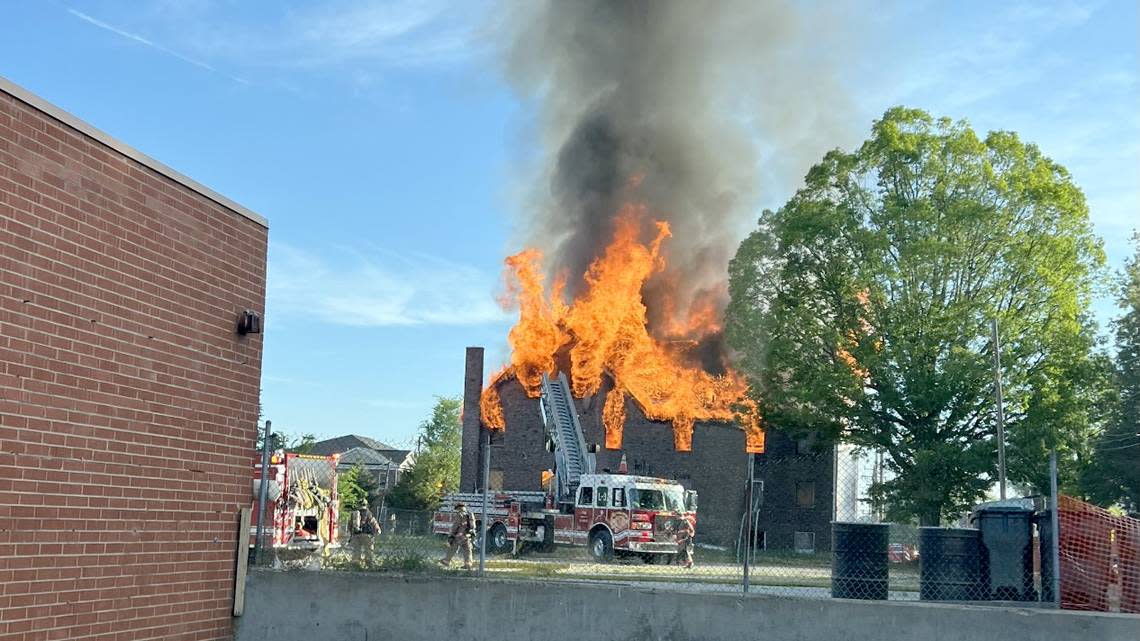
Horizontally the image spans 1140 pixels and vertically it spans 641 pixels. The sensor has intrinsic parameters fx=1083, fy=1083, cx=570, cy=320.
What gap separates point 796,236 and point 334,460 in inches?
657

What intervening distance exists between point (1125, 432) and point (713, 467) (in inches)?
639

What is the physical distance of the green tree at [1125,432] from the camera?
41.5 m

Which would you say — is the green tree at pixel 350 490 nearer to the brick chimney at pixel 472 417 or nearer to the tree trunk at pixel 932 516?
the brick chimney at pixel 472 417

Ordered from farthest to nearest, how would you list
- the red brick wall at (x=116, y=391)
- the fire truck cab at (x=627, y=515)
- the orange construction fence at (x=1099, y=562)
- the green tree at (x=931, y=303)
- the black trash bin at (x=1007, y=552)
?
the green tree at (x=931, y=303) → the fire truck cab at (x=627, y=515) → the black trash bin at (x=1007, y=552) → the orange construction fence at (x=1099, y=562) → the red brick wall at (x=116, y=391)

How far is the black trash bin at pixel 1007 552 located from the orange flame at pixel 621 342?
25130 mm

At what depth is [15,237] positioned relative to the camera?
6980mm

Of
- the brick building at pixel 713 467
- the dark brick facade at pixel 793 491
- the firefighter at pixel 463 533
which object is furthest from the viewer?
the dark brick facade at pixel 793 491

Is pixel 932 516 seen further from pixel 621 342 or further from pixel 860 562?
pixel 860 562

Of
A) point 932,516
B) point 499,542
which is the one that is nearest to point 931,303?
point 932,516

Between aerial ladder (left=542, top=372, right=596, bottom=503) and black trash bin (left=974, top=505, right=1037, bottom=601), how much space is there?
56.7ft

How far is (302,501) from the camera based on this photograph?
80.8 feet

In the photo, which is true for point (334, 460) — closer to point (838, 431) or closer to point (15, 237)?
point (838, 431)

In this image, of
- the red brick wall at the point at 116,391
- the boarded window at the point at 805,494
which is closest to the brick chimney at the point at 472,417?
the boarded window at the point at 805,494

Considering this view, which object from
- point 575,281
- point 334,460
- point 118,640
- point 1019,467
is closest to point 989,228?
point 1019,467
